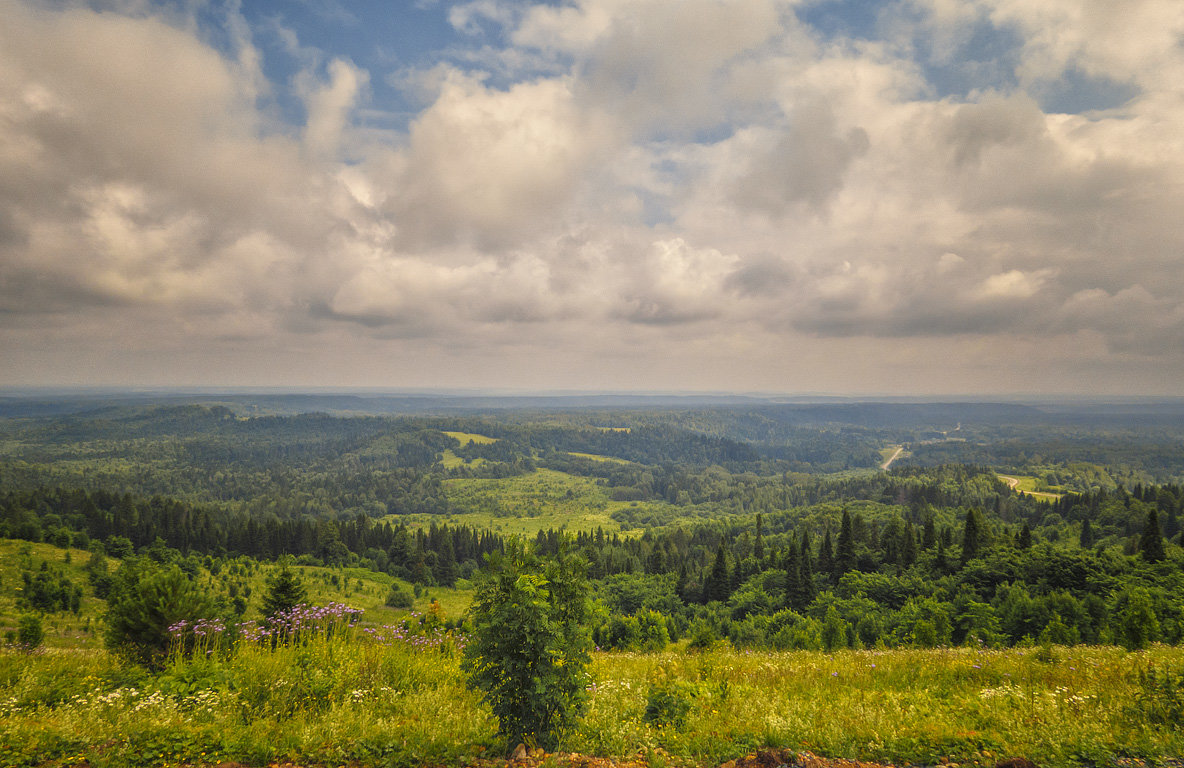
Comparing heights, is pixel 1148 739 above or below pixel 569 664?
below

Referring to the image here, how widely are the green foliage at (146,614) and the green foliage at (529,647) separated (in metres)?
9.46

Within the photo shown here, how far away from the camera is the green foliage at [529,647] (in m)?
8.24

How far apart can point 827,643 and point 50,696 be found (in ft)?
121

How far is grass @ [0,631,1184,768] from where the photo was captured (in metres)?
8.27

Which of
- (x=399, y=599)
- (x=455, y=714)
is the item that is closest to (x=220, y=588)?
(x=399, y=599)

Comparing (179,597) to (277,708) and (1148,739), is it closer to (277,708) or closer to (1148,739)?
(277,708)

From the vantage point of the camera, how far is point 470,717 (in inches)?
396

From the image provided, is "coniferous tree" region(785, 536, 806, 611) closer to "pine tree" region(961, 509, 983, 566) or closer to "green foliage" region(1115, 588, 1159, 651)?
"pine tree" region(961, 509, 983, 566)

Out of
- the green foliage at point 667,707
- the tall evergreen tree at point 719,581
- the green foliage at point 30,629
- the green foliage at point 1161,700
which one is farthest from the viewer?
the tall evergreen tree at point 719,581

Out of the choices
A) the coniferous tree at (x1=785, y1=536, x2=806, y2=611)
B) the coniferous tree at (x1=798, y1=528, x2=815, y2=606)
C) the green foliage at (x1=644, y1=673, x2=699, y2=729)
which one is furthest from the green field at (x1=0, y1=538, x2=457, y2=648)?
the coniferous tree at (x1=798, y1=528, x2=815, y2=606)

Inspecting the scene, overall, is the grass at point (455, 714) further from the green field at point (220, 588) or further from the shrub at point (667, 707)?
the green field at point (220, 588)

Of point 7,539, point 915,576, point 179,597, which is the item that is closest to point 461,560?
point 7,539

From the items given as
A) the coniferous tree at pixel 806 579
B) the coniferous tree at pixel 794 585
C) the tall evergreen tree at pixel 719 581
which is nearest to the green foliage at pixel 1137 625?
the coniferous tree at pixel 794 585

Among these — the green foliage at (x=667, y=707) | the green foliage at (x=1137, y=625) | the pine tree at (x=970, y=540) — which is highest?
the green foliage at (x=667, y=707)
